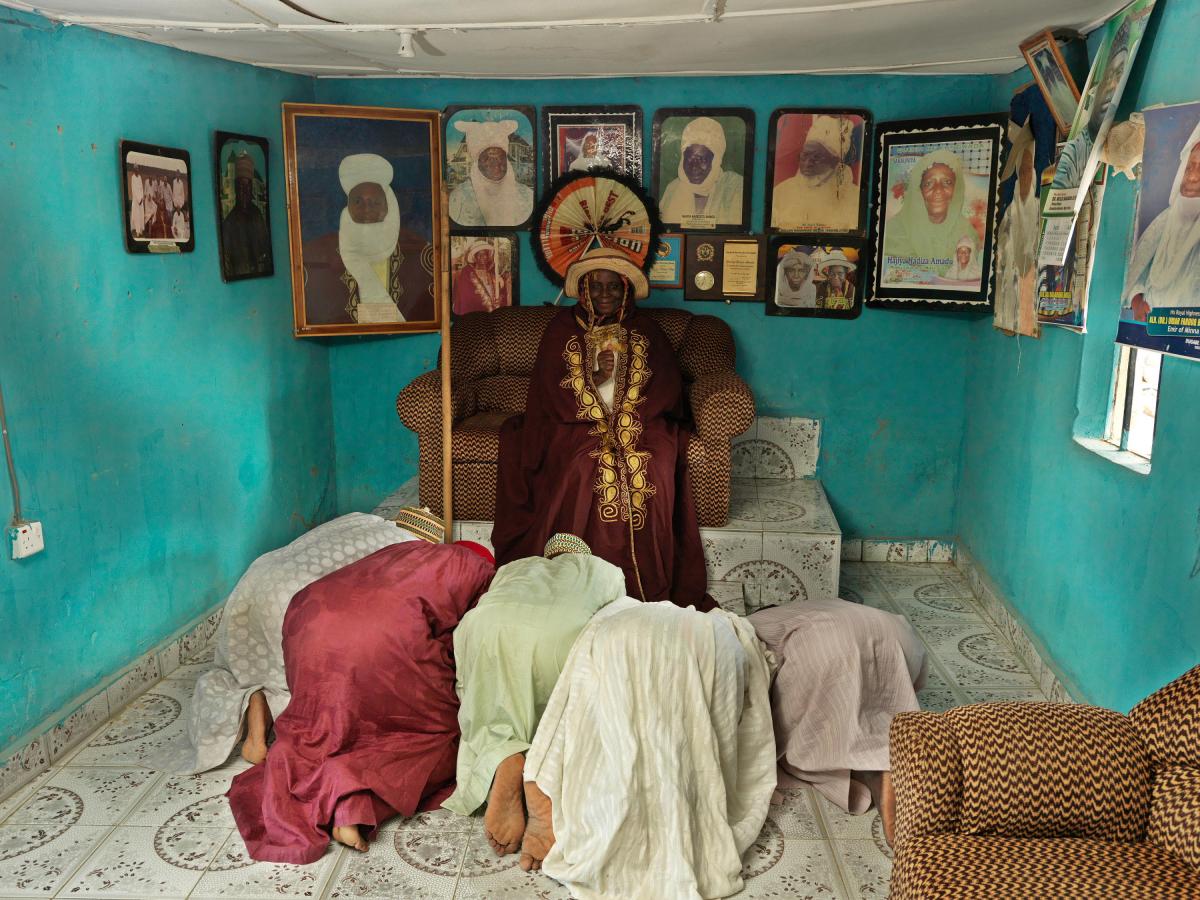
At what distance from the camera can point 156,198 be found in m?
4.14

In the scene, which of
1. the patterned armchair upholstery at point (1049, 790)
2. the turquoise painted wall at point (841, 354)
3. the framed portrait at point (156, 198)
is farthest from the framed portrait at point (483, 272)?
the patterned armchair upholstery at point (1049, 790)

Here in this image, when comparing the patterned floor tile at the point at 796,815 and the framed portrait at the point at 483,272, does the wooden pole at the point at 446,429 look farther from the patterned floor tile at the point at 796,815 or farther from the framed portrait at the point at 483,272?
the patterned floor tile at the point at 796,815

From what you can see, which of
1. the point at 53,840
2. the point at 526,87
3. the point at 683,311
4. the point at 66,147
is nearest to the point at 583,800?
the point at 53,840

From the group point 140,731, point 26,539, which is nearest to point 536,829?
point 140,731

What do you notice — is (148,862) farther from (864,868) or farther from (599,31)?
(599,31)

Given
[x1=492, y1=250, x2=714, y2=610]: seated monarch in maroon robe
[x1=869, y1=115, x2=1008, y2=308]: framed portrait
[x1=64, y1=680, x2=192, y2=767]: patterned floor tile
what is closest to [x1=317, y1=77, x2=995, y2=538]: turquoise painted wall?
[x1=869, y1=115, x2=1008, y2=308]: framed portrait

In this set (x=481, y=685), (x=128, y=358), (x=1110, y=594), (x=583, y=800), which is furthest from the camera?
(x=128, y=358)

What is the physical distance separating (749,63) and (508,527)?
8.45 ft

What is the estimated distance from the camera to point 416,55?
15.5 feet

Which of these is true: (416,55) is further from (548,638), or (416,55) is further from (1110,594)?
(1110,594)

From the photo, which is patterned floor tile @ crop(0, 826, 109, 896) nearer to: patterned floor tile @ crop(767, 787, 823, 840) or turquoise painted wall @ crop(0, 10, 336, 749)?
turquoise painted wall @ crop(0, 10, 336, 749)

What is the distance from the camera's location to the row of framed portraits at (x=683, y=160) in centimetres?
553

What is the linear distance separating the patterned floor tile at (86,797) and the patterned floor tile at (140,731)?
0.08 m

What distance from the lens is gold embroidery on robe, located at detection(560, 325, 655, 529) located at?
4.70m
